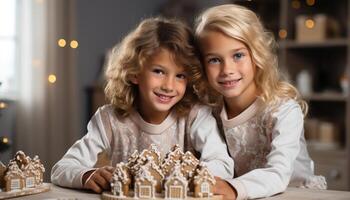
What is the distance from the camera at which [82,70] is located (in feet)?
14.7

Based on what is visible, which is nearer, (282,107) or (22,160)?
(22,160)

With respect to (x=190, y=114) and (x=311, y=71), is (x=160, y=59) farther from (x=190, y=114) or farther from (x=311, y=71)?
(x=311, y=71)

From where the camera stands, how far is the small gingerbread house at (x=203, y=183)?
1223mm

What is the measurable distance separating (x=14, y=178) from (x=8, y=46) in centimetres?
280

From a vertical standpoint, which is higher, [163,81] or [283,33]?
[283,33]

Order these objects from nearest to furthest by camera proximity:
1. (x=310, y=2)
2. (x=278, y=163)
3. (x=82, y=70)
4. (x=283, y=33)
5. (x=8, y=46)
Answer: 1. (x=278, y=163)
2. (x=8, y=46)
3. (x=283, y=33)
4. (x=310, y=2)
5. (x=82, y=70)

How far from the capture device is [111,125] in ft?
5.78

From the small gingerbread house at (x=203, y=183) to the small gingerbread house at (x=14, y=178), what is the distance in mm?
398


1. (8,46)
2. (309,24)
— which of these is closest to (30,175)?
(8,46)

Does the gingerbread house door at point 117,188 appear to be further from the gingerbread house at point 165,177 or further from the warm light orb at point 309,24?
the warm light orb at point 309,24

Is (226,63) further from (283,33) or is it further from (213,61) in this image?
(283,33)

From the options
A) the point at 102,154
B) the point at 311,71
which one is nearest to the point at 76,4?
the point at 311,71

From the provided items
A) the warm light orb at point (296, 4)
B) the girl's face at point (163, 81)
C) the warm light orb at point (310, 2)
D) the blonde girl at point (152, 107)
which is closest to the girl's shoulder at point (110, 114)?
the blonde girl at point (152, 107)

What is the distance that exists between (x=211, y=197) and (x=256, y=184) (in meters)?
0.15
